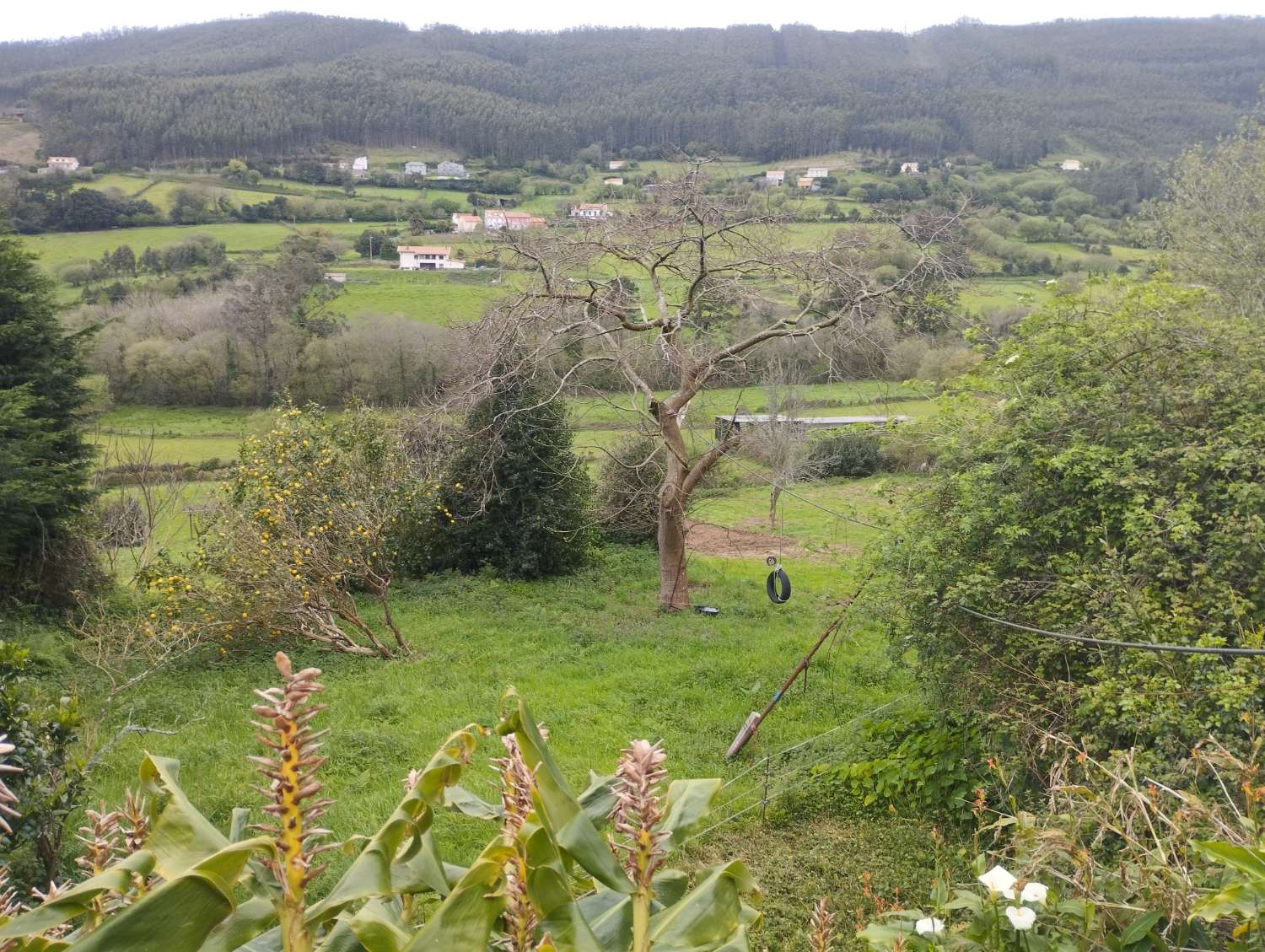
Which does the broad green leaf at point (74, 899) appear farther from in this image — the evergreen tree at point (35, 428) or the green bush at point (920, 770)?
the evergreen tree at point (35, 428)

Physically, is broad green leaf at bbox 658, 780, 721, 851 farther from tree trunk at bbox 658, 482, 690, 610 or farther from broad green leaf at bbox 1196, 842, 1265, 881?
tree trunk at bbox 658, 482, 690, 610

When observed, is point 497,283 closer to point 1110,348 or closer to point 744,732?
point 744,732

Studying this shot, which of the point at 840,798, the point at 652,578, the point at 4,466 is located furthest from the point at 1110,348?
the point at 4,466

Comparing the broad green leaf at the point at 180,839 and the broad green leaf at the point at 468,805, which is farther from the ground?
the broad green leaf at the point at 180,839

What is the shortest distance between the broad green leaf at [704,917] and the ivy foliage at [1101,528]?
13.7 feet

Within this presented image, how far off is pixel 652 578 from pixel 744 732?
7254 mm

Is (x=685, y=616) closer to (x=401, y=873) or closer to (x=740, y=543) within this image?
(x=740, y=543)

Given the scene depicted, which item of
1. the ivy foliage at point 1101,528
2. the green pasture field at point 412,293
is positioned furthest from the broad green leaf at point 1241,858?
the green pasture field at point 412,293

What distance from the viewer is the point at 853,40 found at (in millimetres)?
112250

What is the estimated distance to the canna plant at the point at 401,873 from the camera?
2.36 ft

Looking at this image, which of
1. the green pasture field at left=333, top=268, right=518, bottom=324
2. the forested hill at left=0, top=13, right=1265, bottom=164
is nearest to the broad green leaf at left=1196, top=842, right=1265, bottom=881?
the green pasture field at left=333, top=268, right=518, bottom=324

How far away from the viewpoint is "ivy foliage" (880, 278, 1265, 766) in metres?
4.86

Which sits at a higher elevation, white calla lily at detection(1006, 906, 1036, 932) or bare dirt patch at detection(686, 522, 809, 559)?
white calla lily at detection(1006, 906, 1036, 932)

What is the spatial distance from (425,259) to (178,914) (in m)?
48.3
